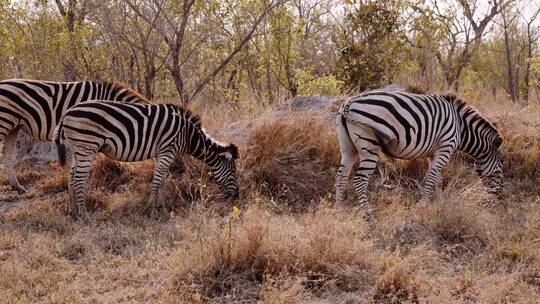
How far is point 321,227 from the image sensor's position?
4.94 m

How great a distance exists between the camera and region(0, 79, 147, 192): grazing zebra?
7.15 meters

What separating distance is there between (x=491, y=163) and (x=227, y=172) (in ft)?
12.7

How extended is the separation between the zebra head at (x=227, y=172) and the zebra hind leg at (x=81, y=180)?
1.64 m

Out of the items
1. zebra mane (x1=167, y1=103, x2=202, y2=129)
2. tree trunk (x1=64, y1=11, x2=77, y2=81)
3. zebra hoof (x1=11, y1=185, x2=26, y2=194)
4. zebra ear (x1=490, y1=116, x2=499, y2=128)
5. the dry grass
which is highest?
tree trunk (x1=64, y1=11, x2=77, y2=81)

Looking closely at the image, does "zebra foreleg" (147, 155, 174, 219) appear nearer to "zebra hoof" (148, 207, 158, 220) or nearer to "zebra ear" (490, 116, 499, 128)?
"zebra hoof" (148, 207, 158, 220)

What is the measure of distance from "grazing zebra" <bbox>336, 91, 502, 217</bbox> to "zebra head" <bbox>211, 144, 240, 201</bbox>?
1.45 m

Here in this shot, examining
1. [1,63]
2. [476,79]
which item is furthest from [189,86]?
[476,79]

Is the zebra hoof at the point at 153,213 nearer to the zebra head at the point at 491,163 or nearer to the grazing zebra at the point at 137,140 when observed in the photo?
the grazing zebra at the point at 137,140

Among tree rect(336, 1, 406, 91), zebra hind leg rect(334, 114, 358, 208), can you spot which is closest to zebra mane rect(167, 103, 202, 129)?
zebra hind leg rect(334, 114, 358, 208)

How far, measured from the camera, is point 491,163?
7.66 metres

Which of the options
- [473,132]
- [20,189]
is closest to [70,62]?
[20,189]

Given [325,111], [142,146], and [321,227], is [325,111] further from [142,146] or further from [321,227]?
[321,227]

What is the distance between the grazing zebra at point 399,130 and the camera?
20.7ft

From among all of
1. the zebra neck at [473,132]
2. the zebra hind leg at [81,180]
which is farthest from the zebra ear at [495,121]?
the zebra hind leg at [81,180]
